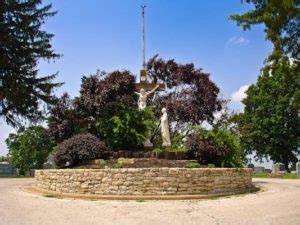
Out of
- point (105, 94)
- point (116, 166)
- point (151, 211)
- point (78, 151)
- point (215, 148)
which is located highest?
point (105, 94)

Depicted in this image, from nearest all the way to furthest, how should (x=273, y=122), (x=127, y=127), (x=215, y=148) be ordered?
(x=215, y=148), (x=127, y=127), (x=273, y=122)

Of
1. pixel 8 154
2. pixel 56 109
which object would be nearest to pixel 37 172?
pixel 56 109

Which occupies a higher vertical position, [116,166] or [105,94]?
[105,94]

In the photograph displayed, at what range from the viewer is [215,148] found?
16.9m

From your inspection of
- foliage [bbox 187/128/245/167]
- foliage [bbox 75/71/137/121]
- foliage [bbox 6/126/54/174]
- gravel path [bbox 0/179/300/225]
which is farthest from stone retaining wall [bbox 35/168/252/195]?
foliage [bbox 6/126/54/174]

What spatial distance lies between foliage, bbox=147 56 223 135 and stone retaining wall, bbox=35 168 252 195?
1347cm

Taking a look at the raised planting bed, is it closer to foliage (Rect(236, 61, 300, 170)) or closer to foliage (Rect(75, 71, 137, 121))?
foliage (Rect(75, 71, 137, 121))

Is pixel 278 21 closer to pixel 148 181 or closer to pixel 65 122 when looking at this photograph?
pixel 148 181

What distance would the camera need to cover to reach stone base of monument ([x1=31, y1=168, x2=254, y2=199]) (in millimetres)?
14078

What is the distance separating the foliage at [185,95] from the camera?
28.9 m

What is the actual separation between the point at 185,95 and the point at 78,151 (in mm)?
13765

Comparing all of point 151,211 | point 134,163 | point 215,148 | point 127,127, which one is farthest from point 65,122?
point 151,211

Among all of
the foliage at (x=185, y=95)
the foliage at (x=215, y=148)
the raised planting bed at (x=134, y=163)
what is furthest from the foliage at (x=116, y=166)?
the foliage at (x=185, y=95)

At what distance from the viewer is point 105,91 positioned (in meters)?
19.9
